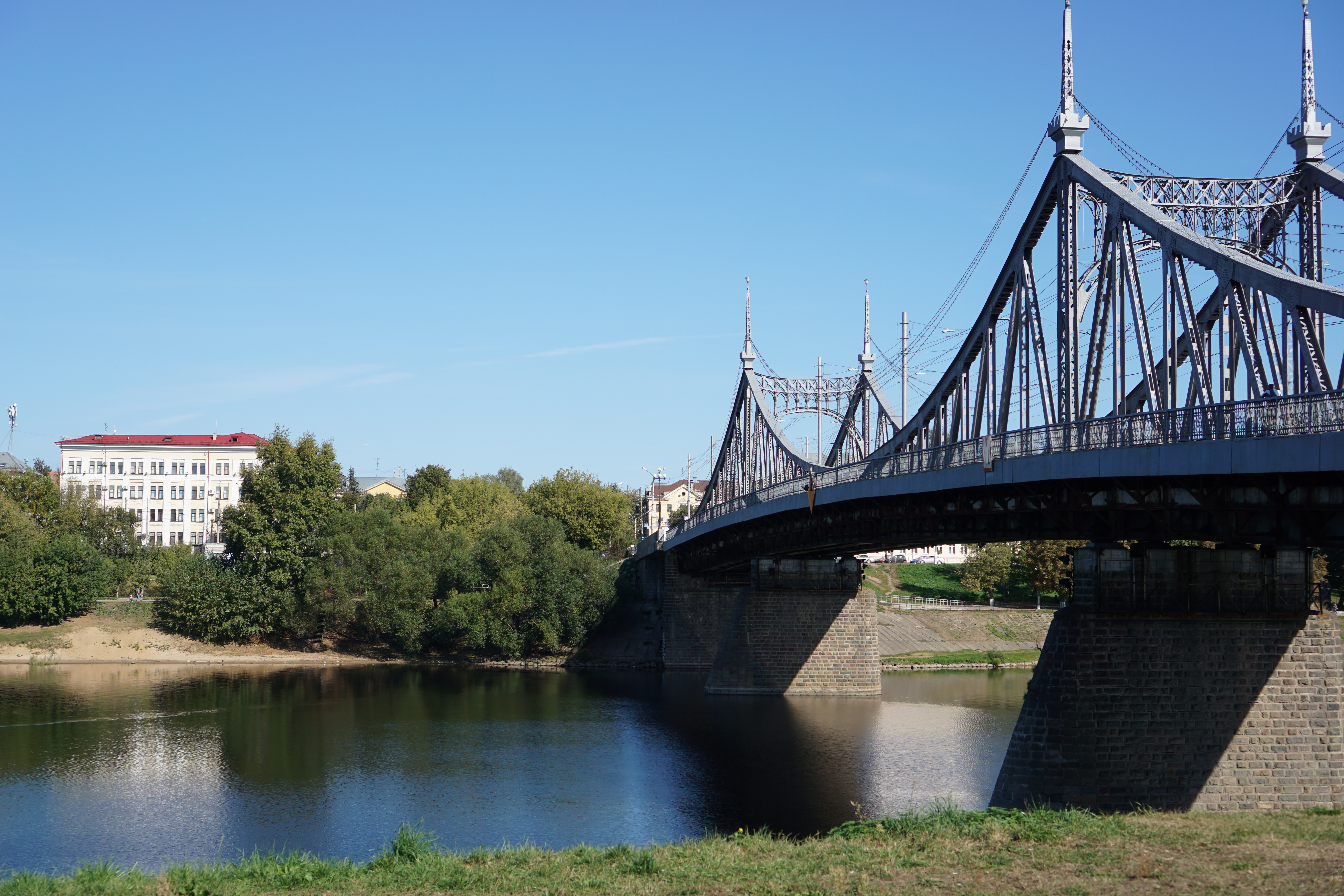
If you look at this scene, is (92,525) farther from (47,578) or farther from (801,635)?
(801,635)

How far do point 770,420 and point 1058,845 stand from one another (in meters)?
45.5

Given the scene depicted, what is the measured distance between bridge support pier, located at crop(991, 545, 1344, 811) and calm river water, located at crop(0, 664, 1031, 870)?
4915mm

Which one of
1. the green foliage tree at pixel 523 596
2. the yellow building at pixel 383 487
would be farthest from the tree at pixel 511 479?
the green foliage tree at pixel 523 596

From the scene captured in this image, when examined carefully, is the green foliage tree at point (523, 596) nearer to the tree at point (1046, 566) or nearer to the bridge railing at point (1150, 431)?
the tree at point (1046, 566)

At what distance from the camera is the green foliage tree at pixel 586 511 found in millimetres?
88000

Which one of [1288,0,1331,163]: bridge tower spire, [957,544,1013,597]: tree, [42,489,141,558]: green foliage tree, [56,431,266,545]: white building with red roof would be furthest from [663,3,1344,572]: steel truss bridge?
[56,431,266,545]: white building with red roof

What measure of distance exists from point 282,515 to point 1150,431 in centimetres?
5192

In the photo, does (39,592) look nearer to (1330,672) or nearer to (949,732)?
(949,732)

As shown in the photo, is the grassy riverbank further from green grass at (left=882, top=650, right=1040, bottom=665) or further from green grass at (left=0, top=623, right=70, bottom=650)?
green grass at (left=0, top=623, right=70, bottom=650)

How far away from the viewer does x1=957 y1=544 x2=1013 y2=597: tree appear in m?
77.4

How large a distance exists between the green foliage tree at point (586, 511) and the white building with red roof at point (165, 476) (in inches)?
1036

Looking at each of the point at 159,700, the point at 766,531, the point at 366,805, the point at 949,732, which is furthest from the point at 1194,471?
the point at 159,700

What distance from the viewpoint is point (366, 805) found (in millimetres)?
27188

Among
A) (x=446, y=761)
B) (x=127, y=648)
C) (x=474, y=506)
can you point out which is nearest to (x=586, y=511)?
(x=474, y=506)
